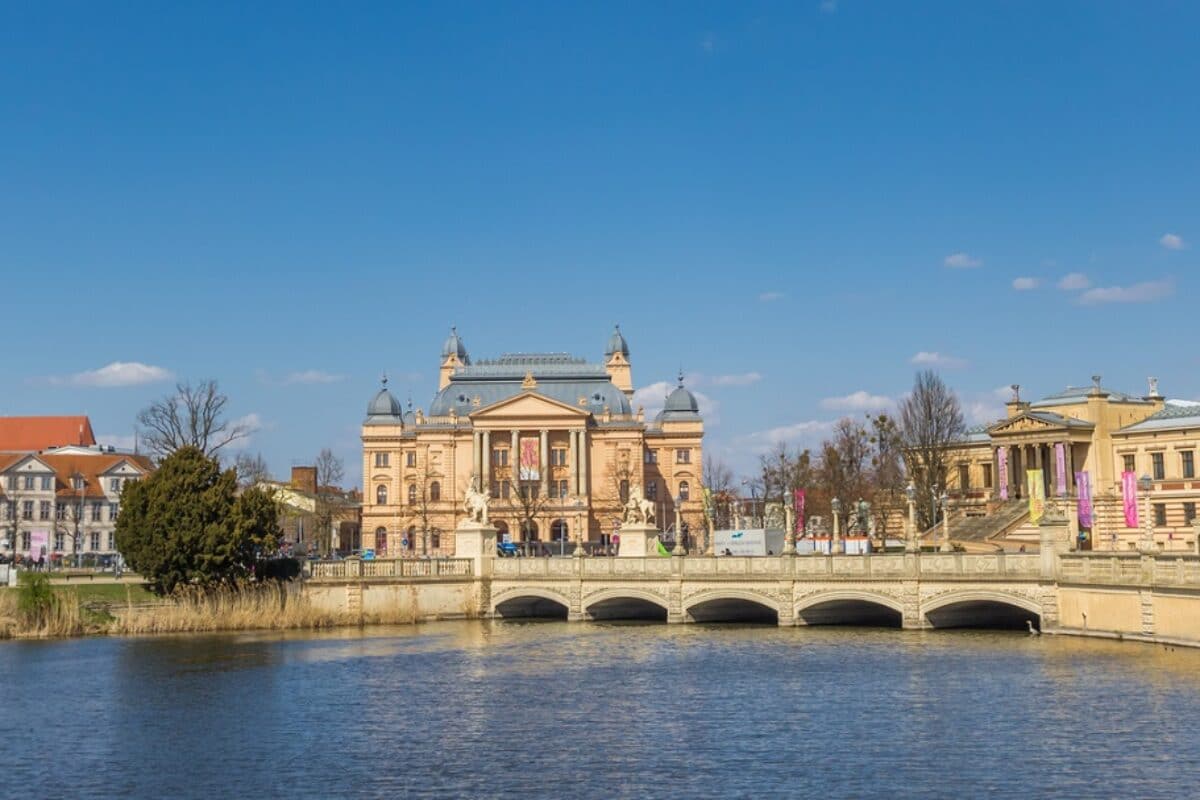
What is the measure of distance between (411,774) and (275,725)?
7977 millimetres

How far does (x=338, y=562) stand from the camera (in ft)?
224

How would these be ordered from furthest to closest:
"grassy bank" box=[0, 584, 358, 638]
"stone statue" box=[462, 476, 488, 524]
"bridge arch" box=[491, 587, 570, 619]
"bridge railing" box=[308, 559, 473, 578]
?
"stone statue" box=[462, 476, 488, 524]
"bridge arch" box=[491, 587, 570, 619]
"bridge railing" box=[308, 559, 473, 578]
"grassy bank" box=[0, 584, 358, 638]

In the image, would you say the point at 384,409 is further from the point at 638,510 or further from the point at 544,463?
the point at 638,510

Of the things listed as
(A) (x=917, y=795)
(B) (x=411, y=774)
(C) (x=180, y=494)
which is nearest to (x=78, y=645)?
(C) (x=180, y=494)

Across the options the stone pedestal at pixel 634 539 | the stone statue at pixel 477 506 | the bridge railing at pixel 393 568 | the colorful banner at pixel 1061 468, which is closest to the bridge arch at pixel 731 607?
the stone pedestal at pixel 634 539

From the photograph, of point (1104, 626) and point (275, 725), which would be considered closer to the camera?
point (275, 725)

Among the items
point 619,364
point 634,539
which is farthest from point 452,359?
point 634,539

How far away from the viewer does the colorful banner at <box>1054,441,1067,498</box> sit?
9456cm

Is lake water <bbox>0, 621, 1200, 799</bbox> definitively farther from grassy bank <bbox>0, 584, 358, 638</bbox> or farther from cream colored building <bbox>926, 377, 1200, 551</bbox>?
cream colored building <bbox>926, 377, 1200, 551</bbox>

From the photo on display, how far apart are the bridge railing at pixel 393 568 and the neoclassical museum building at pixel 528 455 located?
62.7 m

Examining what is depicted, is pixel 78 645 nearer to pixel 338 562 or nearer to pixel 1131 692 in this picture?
pixel 338 562

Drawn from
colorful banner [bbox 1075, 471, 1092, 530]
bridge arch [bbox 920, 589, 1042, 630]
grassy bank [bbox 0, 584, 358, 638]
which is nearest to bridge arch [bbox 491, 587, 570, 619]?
grassy bank [bbox 0, 584, 358, 638]

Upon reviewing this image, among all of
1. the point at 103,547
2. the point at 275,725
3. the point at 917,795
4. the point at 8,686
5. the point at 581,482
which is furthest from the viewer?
the point at 581,482

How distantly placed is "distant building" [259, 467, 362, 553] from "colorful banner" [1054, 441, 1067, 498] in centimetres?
5362
